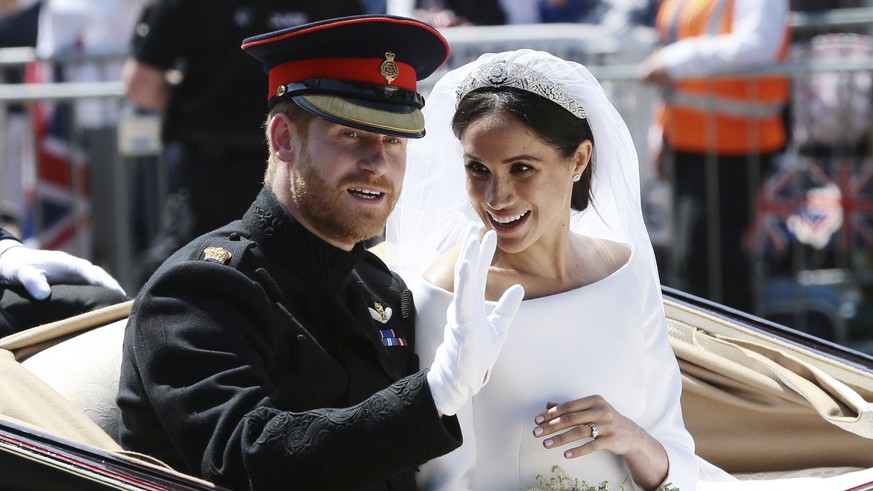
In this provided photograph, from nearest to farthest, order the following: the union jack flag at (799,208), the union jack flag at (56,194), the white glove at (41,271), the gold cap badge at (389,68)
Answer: the gold cap badge at (389,68), the white glove at (41,271), the union jack flag at (56,194), the union jack flag at (799,208)

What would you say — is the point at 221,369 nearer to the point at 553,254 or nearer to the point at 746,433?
the point at 553,254

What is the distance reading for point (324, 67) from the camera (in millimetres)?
2727

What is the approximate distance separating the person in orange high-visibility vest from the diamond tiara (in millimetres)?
2997

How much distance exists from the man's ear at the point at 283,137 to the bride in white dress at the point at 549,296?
409mm

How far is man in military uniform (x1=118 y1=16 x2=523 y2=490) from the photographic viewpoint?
7.74 feet

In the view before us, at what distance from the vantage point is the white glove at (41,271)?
10.6 ft

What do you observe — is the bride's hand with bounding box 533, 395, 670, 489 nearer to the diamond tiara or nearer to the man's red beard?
the man's red beard

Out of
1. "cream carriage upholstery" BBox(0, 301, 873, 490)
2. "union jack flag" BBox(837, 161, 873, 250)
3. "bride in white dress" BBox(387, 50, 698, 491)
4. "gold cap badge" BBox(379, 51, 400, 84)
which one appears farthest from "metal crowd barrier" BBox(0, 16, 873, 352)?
"gold cap badge" BBox(379, 51, 400, 84)

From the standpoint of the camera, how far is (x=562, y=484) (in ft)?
9.29

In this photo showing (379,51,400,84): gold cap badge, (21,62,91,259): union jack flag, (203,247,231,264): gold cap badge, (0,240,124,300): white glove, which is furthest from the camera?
(21,62,91,259): union jack flag

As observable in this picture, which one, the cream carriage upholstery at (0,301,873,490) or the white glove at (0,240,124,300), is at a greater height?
the white glove at (0,240,124,300)

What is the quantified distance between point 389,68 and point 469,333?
70cm

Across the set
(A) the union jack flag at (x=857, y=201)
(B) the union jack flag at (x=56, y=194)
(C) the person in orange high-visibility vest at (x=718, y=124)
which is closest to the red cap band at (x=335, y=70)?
(C) the person in orange high-visibility vest at (x=718, y=124)

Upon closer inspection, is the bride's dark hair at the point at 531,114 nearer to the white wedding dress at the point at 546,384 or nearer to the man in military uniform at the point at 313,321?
the man in military uniform at the point at 313,321
